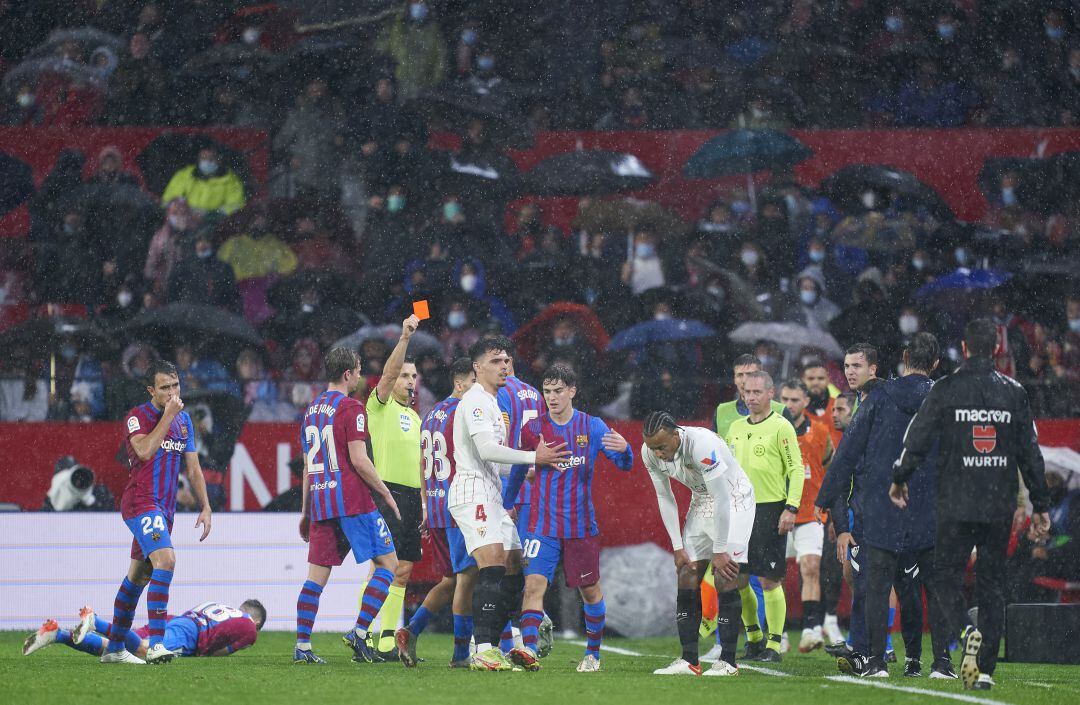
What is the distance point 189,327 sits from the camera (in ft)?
50.3

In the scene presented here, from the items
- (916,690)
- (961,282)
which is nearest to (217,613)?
(916,690)

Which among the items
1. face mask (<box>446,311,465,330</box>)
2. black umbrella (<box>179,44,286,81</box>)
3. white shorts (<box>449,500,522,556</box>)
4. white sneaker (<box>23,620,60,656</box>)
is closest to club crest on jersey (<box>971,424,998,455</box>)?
white shorts (<box>449,500,522,556</box>)

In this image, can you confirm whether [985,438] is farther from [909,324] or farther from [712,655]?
[909,324]

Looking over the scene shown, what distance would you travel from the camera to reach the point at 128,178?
17578mm

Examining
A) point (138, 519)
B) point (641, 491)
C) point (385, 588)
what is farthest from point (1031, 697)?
point (641, 491)

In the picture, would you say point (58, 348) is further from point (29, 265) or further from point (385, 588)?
point (385, 588)

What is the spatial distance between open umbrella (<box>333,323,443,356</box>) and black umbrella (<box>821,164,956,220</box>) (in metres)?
5.97

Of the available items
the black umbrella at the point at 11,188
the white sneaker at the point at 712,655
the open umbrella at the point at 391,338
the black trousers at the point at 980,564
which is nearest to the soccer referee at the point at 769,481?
the white sneaker at the point at 712,655

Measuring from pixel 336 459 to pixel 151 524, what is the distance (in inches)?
51.4

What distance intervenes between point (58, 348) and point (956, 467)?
33.0 ft

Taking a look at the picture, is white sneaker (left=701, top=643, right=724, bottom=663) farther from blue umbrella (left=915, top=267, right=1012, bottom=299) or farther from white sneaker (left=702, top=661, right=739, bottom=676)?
blue umbrella (left=915, top=267, right=1012, bottom=299)

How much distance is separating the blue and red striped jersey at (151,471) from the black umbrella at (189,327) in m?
5.62

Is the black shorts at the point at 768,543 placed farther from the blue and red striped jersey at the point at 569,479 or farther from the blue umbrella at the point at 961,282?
the blue umbrella at the point at 961,282

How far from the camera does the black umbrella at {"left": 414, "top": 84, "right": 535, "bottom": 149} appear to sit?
18109mm
